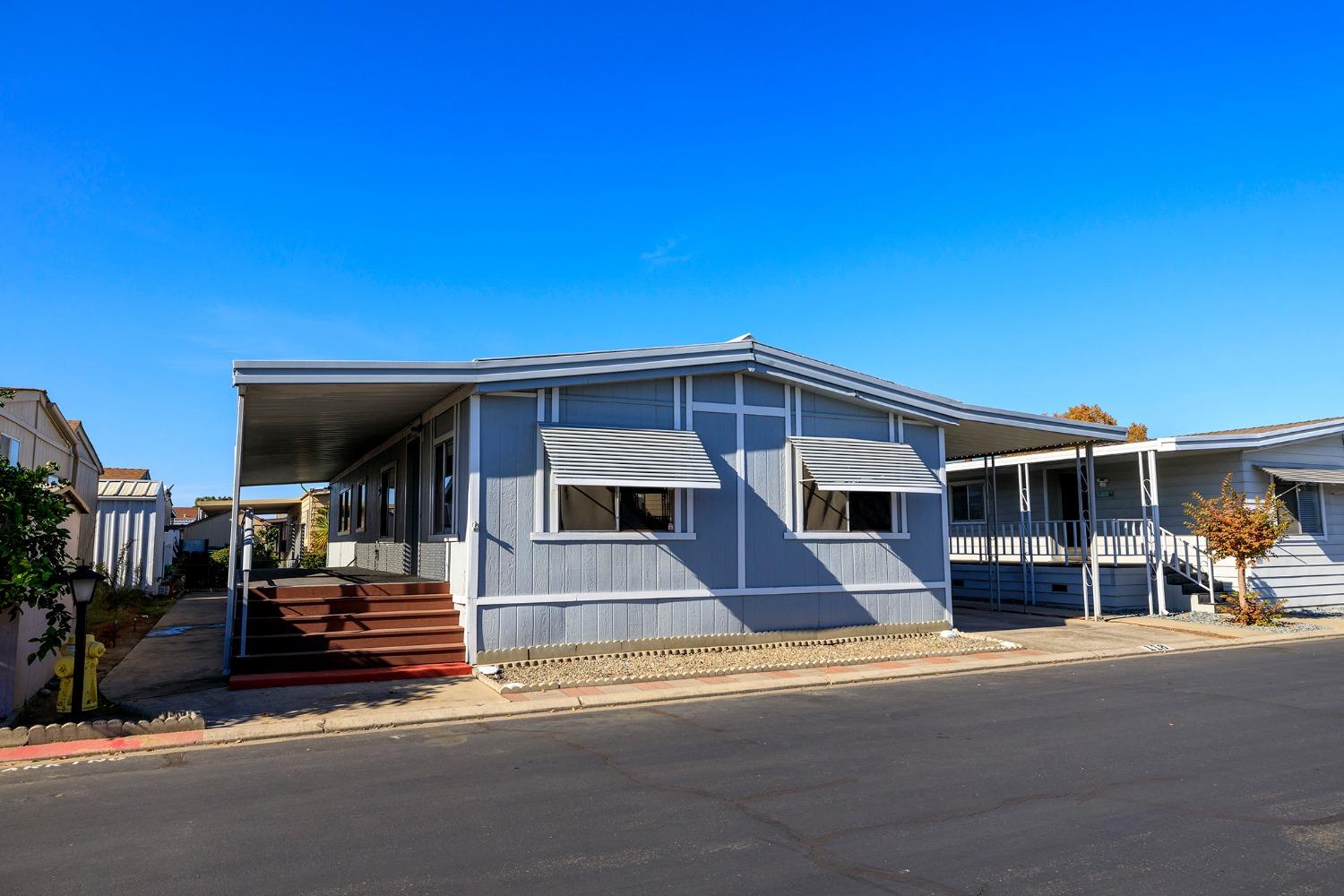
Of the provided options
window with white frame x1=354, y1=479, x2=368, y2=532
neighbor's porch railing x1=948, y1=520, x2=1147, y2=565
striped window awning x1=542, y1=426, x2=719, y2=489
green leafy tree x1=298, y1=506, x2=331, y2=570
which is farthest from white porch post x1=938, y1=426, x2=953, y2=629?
green leafy tree x1=298, y1=506, x2=331, y2=570

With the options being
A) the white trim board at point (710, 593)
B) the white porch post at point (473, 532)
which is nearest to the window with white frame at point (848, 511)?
the white trim board at point (710, 593)

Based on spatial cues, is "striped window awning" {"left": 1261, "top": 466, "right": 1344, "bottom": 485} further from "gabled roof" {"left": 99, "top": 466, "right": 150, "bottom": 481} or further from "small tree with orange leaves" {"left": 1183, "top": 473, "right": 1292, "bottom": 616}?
"gabled roof" {"left": 99, "top": 466, "right": 150, "bottom": 481}

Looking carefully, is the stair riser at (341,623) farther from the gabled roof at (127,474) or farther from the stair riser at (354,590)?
the gabled roof at (127,474)

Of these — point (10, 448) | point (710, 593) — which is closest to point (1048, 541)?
point (710, 593)

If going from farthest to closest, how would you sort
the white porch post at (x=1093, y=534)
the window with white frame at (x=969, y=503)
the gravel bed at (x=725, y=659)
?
the window with white frame at (x=969, y=503)
the white porch post at (x=1093, y=534)
the gravel bed at (x=725, y=659)

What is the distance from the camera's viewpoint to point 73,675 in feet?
26.1

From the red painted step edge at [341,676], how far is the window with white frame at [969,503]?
15135 mm

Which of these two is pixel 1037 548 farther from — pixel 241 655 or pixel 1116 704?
pixel 241 655

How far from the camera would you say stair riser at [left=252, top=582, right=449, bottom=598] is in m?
11.2

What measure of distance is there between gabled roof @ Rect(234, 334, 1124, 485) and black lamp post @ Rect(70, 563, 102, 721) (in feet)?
8.82

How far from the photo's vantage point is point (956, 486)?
22688mm

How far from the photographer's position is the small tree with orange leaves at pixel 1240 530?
1539cm

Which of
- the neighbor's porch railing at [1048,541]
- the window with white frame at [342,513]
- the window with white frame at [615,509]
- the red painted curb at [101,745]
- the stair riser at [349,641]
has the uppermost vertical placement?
the window with white frame at [342,513]

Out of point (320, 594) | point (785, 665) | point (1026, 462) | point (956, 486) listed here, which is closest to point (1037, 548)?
point (1026, 462)
